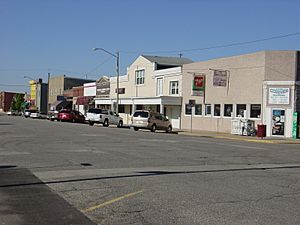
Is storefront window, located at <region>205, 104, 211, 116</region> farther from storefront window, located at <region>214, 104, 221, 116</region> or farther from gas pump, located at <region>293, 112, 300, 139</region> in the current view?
gas pump, located at <region>293, 112, 300, 139</region>

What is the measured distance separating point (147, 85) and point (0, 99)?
4925 inches

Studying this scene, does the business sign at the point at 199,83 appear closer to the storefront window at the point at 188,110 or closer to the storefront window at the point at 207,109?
the storefront window at the point at 207,109

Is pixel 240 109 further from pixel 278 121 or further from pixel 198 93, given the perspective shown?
pixel 198 93

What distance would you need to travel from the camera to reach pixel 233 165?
15445 mm

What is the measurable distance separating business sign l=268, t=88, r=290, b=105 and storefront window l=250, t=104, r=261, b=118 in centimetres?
140

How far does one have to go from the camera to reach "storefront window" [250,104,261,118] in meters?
37.3

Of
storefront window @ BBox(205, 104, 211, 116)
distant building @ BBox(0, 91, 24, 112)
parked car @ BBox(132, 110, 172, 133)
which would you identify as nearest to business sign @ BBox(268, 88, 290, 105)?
storefront window @ BBox(205, 104, 211, 116)

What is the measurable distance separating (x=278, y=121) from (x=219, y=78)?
7055 millimetres

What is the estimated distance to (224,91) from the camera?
135 feet

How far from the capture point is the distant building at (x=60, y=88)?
8946 centimetres

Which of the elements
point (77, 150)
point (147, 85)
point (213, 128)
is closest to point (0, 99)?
point (147, 85)

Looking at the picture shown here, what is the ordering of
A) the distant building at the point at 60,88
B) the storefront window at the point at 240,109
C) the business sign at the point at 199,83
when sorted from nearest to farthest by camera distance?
the storefront window at the point at 240,109 < the business sign at the point at 199,83 < the distant building at the point at 60,88

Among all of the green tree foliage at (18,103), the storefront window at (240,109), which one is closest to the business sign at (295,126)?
the storefront window at (240,109)

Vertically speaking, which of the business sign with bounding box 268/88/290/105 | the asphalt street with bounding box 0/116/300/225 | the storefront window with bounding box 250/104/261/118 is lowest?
the asphalt street with bounding box 0/116/300/225
